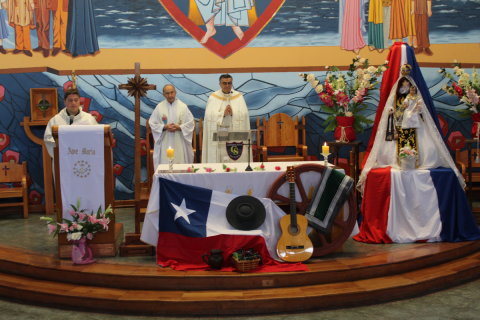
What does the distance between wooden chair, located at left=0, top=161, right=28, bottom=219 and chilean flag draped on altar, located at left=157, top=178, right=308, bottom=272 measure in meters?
3.04

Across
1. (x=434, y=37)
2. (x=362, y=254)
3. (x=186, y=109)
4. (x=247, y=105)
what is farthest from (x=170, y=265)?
(x=434, y=37)

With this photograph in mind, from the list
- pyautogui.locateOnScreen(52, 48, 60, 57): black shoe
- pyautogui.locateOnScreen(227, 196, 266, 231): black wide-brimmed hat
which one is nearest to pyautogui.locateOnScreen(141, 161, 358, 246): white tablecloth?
pyautogui.locateOnScreen(227, 196, 266, 231): black wide-brimmed hat

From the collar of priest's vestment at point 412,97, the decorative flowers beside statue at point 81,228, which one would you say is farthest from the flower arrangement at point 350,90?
the decorative flowers beside statue at point 81,228

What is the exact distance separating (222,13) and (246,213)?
3904mm

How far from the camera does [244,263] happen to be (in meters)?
3.94

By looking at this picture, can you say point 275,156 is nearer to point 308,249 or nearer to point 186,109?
point 186,109

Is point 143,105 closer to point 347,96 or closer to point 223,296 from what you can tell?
point 347,96

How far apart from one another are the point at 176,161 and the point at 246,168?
2365mm

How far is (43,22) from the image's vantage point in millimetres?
6750

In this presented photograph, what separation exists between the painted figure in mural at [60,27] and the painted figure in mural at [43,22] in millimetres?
85

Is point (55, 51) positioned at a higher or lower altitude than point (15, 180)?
higher

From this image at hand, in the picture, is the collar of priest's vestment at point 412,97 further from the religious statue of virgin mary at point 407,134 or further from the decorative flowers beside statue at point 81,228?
the decorative flowers beside statue at point 81,228

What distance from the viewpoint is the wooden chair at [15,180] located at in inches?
249

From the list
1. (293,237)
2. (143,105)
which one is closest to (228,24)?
(143,105)
